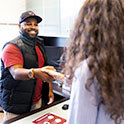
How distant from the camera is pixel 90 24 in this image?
0.49 metres

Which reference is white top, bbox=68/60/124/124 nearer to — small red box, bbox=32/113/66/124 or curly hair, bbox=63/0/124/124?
curly hair, bbox=63/0/124/124

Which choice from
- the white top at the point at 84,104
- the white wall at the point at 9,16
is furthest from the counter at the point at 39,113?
the white wall at the point at 9,16

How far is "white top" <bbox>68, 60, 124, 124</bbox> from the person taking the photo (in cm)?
48

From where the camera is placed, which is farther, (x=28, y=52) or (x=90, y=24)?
(x=28, y=52)

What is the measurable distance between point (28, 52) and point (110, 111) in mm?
800

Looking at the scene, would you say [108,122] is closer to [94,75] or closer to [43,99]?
[94,75]

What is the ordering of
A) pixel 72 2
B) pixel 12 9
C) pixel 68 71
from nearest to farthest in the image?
1. pixel 68 71
2. pixel 72 2
3. pixel 12 9

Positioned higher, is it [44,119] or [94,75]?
[94,75]

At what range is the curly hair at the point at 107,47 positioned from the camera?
1.54ft

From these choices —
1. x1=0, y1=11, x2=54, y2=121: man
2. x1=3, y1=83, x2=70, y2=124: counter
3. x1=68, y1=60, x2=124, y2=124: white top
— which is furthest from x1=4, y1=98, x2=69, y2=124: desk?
x1=68, y1=60, x2=124, y2=124: white top

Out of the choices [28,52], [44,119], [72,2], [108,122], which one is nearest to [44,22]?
[72,2]

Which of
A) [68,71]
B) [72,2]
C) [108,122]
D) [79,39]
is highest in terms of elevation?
[72,2]

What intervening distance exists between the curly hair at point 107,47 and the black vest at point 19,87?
2.33ft

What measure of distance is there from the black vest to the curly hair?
71 centimetres
